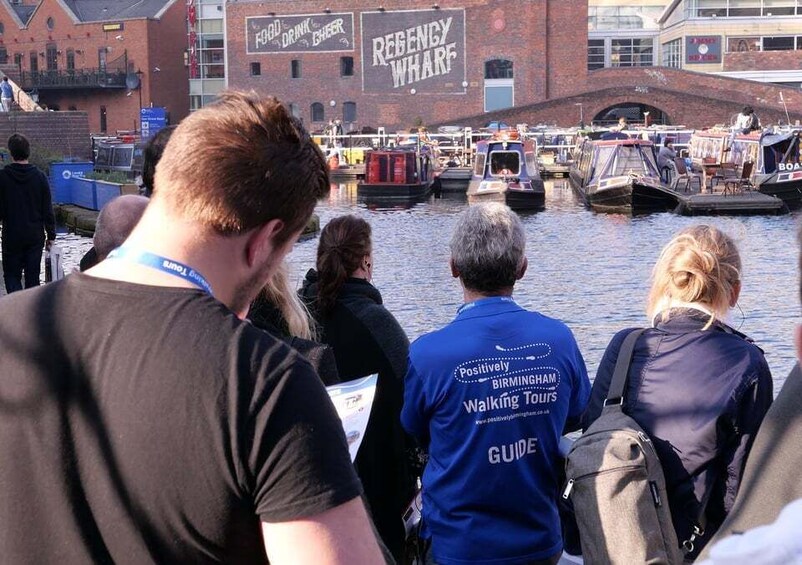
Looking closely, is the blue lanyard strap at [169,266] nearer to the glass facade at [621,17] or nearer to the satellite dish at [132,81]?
the satellite dish at [132,81]

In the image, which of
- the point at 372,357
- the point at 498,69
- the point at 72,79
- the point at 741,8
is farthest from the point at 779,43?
the point at 372,357

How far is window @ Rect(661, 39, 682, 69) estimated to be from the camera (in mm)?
67250

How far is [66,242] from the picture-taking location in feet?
77.6

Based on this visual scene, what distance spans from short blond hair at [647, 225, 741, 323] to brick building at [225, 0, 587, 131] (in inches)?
2371

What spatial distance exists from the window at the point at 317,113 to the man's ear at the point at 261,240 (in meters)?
66.1

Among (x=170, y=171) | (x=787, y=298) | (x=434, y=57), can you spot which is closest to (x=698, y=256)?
(x=170, y=171)

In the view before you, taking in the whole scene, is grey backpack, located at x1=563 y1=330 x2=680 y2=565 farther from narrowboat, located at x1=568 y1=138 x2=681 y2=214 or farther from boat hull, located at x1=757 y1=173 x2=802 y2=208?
boat hull, located at x1=757 y1=173 x2=802 y2=208

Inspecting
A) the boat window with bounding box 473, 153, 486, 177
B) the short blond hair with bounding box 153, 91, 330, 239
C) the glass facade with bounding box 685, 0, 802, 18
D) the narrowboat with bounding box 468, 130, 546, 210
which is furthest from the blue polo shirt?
the glass facade with bounding box 685, 0, 802, 18

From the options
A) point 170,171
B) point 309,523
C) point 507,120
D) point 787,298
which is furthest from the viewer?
point 507,120

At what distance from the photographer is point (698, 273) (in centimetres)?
367

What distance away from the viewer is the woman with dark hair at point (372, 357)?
4168 millimetres

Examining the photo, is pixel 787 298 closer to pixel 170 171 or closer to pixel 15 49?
pixel 170 171

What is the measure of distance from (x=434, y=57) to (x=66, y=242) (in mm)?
43492

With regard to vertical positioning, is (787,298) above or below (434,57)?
below
